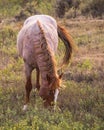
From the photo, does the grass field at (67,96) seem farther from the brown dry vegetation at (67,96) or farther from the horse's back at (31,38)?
the horse's back at (31,38)

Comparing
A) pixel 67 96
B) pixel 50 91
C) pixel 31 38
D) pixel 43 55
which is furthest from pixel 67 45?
pixel 50 91

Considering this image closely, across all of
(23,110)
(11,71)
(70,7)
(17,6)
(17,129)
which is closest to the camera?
(17,129)

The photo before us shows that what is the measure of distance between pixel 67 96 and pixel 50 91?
4.91ft

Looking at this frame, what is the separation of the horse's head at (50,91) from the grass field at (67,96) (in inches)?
6.8

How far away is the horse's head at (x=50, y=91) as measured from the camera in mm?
6094

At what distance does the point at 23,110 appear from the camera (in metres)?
6.69

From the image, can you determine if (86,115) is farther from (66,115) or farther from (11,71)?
(11,71)

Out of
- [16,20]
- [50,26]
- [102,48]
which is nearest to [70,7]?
[16,20]

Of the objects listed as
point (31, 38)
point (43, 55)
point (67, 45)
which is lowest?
point (67, 45)

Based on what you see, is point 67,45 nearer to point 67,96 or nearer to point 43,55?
point 67,96

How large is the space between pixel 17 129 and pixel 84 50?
22.6ft

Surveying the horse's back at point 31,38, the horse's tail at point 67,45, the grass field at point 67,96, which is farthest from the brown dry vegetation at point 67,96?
the horse's back at point 31,38

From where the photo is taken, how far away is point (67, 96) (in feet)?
24.8

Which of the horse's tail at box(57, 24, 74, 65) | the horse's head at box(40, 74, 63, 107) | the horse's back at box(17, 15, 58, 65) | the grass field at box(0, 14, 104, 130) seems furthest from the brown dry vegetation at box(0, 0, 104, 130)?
the horse's back at box(17, 15, 58, 65)
